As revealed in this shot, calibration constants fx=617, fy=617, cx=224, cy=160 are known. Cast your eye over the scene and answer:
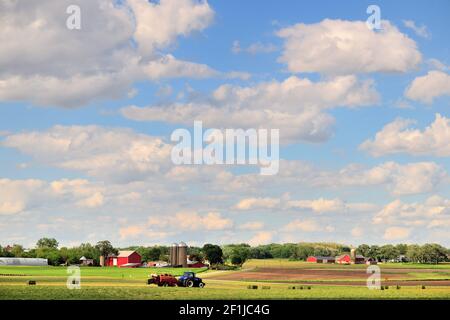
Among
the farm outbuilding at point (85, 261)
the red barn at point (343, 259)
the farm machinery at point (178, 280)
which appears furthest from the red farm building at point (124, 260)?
the red barn at point (343, 259)

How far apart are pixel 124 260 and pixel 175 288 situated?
53.0ft

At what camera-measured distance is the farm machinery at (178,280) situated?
63000 millimetres

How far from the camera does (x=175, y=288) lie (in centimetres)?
6128

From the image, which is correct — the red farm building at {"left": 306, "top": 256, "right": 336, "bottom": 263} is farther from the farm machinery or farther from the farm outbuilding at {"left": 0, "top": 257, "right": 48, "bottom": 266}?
the farm outbuilding at {"left": 0, "top": 257, "right": 48, "bottom": 266}

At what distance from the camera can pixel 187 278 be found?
63.8 metres

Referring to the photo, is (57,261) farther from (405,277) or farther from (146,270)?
(405,277)

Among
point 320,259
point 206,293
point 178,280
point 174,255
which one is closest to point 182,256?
point 174,255

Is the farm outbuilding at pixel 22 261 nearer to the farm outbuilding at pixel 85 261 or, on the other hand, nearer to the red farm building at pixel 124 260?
the farm outbuilding at pixel 85 261

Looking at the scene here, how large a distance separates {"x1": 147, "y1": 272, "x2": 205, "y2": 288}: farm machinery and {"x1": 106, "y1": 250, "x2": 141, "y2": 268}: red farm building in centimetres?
1197

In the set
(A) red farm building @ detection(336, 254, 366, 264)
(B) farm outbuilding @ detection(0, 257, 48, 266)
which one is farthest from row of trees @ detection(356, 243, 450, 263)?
(B) farm outbuilding @ detection(0, 257, 48, 266)

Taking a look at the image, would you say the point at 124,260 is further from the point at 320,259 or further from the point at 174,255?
the point at 320,259

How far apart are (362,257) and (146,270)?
30511 millimetres

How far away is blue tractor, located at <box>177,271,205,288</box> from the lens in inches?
2494
